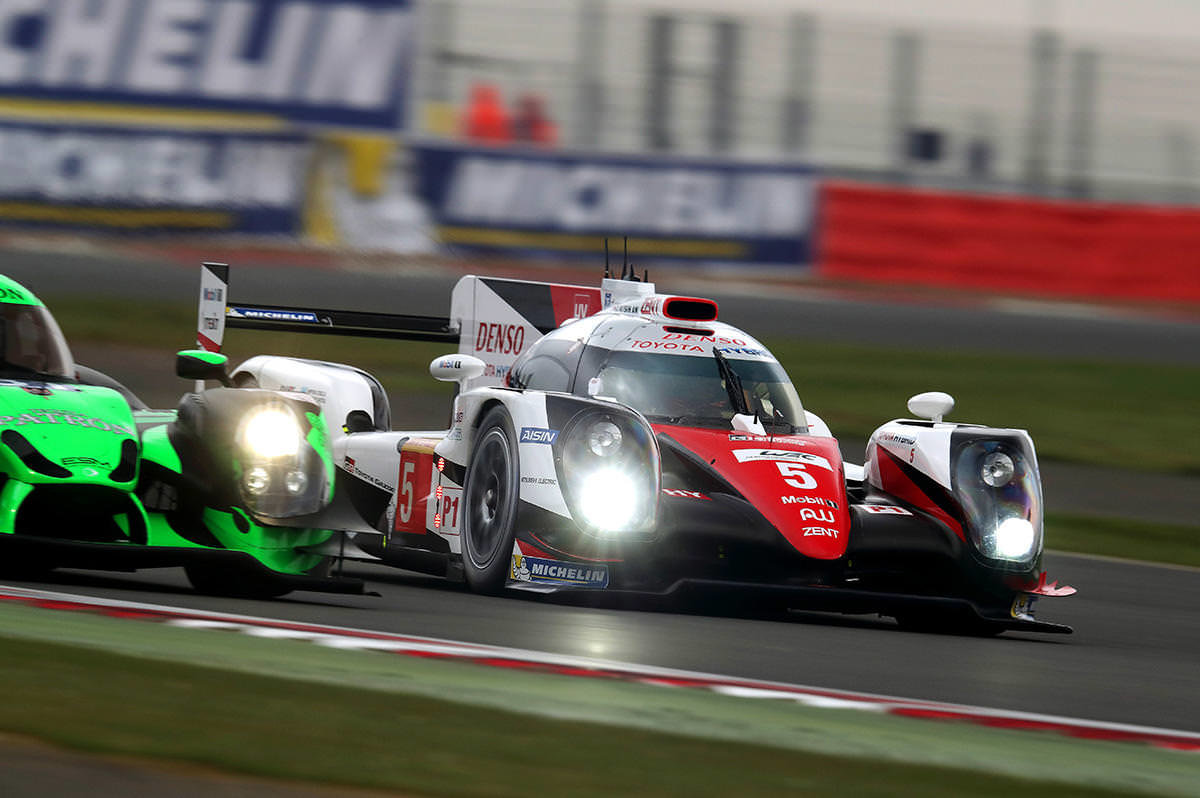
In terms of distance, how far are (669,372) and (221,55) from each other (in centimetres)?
2040

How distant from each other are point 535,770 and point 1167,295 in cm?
2396

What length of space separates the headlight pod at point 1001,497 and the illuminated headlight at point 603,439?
152 centimetres

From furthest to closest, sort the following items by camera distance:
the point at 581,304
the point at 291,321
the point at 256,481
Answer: the point at 581,304 → the point at 291,321 → the point at 256,481

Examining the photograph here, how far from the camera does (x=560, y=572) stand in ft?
25.9

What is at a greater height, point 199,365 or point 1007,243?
point 1007,243

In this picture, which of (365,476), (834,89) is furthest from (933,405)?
(834,89)

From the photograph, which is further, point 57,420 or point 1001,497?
point 1001,497

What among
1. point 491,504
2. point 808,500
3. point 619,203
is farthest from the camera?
point 619,203

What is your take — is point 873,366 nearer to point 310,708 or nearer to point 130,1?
point 130,1

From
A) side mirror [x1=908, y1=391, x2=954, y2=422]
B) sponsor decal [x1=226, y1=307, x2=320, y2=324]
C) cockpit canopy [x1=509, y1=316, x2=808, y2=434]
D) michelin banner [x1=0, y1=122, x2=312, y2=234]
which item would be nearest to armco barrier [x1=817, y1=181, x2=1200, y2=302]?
Answer: michelin banner [x1=0, y1=122, x2=312, y2=234]

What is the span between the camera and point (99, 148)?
2583cm

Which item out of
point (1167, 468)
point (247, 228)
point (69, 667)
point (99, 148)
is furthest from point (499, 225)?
point (69, 667)

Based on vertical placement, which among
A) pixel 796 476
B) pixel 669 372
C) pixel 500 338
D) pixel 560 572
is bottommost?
pixel 560 572

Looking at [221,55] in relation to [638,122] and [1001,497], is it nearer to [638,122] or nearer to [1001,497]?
[638,122]
